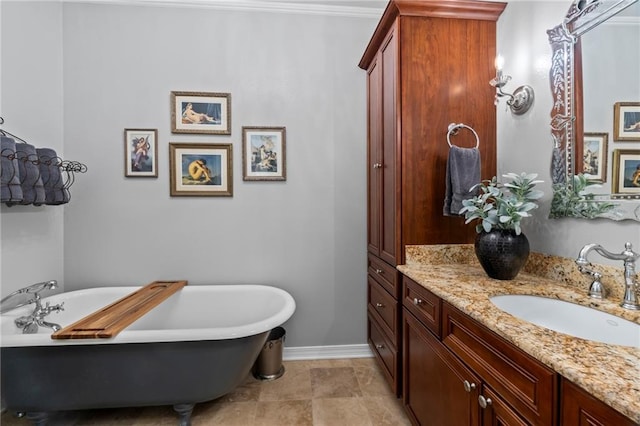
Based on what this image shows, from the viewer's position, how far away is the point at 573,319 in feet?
3.47

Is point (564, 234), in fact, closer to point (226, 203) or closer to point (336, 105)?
point (336, 105)

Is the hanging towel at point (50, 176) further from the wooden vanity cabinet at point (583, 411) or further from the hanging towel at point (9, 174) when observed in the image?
the wooden vanity cabinet at point (583, 411)

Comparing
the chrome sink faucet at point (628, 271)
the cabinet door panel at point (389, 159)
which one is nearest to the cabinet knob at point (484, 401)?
the chrome sink faucet at point (628, 271)

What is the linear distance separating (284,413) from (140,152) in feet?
6.76

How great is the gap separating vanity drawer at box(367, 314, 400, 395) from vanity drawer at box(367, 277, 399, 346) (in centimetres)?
6

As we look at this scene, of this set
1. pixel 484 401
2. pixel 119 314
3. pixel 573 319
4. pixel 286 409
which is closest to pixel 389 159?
pixel 573 319

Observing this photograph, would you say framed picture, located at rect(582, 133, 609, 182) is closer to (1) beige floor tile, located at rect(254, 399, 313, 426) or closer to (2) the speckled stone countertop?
(2) the speckled stone countertop

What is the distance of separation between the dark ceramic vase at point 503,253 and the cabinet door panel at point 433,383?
0.42 meters

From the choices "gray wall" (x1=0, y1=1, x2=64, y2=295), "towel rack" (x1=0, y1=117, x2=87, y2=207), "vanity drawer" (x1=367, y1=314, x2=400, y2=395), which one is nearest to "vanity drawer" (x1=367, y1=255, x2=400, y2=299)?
"vanity drawer" (x1=367, y1=314, x2=400, y2=395)

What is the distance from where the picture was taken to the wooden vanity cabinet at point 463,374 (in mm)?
747

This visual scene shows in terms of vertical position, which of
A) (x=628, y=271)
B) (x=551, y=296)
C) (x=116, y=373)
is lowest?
(x=116, y=373)

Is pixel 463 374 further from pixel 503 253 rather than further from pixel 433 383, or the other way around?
pixel 503 253

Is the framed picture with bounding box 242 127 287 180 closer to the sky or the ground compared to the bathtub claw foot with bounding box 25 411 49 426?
closer to the sky

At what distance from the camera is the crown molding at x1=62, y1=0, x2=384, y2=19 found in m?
2.20
